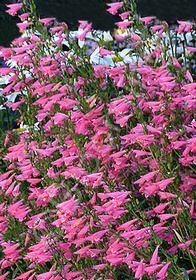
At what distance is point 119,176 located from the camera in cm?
302

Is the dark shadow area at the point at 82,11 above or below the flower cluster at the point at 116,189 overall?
above

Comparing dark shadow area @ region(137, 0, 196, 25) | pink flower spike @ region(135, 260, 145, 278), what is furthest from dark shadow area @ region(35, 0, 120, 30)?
pink flower spike @ region(135, 260, 145, 278)

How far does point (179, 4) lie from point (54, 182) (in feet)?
4.79

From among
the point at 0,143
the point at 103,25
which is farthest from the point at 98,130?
the point at 103,25

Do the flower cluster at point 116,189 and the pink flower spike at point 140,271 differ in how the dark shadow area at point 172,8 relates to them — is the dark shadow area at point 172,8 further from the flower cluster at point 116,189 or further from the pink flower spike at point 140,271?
the pink flower spike at point 140,271

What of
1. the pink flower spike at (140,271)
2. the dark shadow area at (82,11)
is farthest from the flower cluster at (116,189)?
the dark shadow area at (82,11)

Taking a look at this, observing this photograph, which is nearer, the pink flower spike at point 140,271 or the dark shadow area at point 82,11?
the pink flower spike at point 140,271

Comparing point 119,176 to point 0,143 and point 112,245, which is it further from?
point 0,143

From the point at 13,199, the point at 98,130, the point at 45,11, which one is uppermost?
the point at 45,11

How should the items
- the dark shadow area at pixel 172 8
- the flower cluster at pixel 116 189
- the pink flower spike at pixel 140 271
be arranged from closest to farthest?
the pink flower spike at pixel 140 271 → the flower cluster at pixel 116 189 → the dark shadow area at pixel 172 8

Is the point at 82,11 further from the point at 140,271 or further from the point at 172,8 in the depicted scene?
the point at 140,271

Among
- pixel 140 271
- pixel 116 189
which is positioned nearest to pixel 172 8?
pixel 116 189

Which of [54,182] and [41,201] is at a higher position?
[54,182]

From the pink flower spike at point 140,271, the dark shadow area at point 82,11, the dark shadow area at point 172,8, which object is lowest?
the pink flower spike at point 140,271
